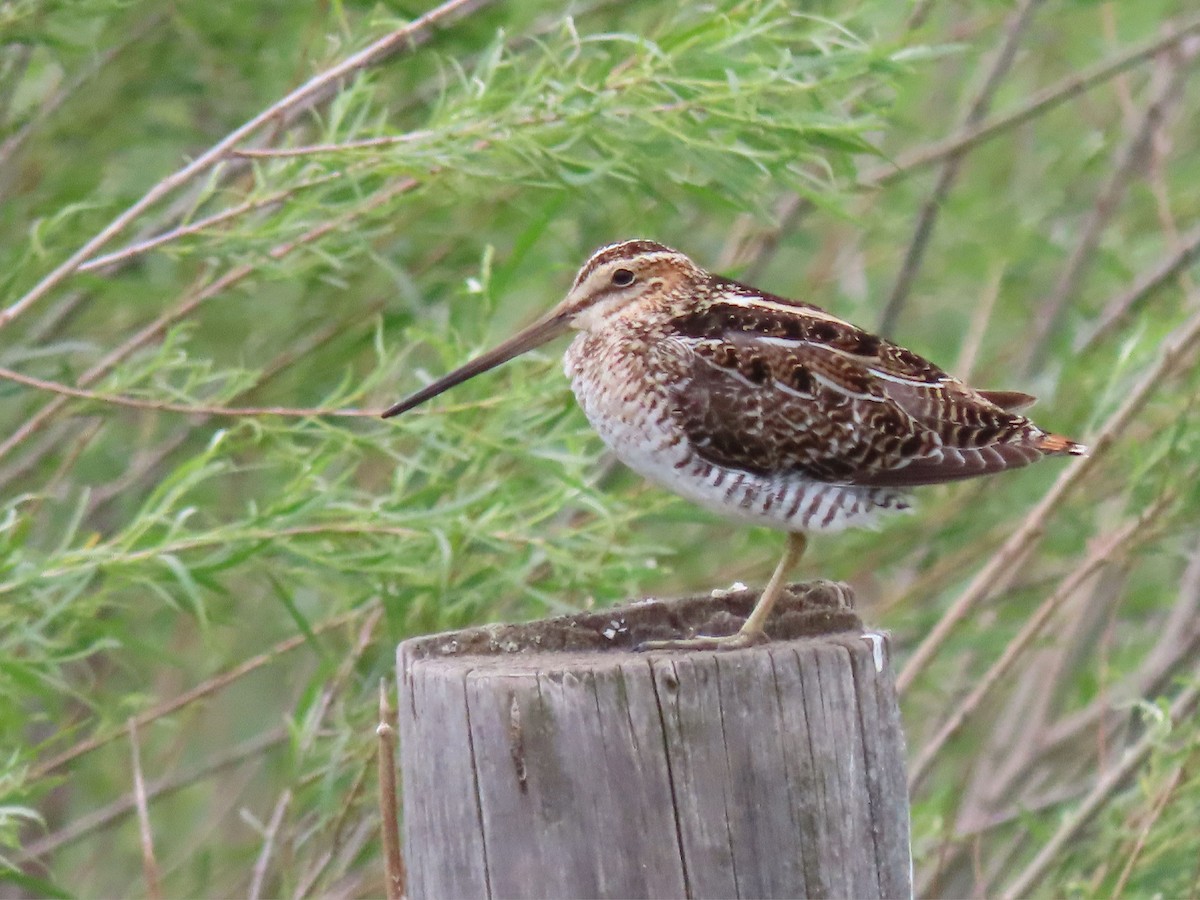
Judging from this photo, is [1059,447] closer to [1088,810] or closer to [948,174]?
[1088,810]

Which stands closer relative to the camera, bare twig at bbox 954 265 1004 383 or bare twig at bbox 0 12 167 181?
bare twig at bbox 0 12 167 181

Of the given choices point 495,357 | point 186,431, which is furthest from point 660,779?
point 186,431

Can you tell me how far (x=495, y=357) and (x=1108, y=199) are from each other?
7.86 feet

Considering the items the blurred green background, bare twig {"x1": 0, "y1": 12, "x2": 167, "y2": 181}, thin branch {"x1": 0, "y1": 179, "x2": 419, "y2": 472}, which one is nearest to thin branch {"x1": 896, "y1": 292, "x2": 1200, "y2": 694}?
the blurred green background

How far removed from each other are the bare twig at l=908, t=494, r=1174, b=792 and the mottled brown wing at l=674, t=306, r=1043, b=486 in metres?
0.83

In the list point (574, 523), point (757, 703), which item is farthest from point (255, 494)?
point (757, 703)

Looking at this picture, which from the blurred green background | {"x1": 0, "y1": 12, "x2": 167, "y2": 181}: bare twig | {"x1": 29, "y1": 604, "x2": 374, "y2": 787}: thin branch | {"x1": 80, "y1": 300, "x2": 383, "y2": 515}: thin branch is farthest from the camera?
{"x1": 80, "y1": 300, "x2": 383, "y2": 515}: thin branch

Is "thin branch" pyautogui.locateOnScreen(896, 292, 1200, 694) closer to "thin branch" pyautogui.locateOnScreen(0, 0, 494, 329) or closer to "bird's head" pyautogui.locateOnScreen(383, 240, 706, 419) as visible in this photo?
"bird's head" pyautogui.locateOnScreen(383, 240, 706, 419)

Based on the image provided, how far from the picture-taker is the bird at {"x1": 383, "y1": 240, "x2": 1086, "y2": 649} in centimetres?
309

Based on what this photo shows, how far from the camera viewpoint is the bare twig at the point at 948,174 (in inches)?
189

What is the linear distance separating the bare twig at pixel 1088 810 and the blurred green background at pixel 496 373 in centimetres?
1

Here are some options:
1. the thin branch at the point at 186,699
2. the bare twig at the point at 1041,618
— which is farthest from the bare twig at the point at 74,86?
the bare twig at the point at 1041,618

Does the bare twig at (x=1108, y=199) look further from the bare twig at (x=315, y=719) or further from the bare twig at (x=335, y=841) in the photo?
the bare twig at (x=335, y=841)

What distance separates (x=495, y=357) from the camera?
335 centimetres
